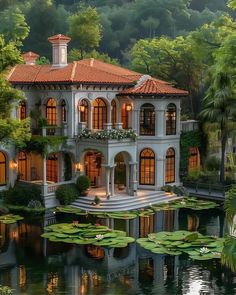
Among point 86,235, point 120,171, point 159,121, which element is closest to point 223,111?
point 159,121

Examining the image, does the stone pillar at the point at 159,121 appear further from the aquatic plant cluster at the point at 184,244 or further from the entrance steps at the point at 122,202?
the aquatic plant cluster at the point at 184,244

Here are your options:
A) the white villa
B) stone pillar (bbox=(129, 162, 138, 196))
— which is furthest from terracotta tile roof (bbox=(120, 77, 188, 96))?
stone pillar (bbox=(129, 162, 138, 196))

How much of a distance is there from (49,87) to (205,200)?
12.4 metres

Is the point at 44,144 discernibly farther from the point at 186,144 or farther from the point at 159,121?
the point at 186,144

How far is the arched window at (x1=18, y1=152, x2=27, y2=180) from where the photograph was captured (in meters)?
35.8

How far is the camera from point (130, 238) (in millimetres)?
25812

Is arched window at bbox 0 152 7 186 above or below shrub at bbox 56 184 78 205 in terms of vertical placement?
above

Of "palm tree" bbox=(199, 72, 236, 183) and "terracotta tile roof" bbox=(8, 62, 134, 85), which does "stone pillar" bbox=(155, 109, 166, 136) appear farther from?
"palm tree" bbox=(199, 72, 236, 183)

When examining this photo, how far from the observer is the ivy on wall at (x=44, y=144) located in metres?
33.0

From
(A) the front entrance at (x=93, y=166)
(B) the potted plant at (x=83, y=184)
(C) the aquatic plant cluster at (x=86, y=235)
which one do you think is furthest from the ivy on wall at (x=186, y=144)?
(C) the aquatic plant cluster at (x=86, y=235)

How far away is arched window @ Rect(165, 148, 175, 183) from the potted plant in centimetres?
618

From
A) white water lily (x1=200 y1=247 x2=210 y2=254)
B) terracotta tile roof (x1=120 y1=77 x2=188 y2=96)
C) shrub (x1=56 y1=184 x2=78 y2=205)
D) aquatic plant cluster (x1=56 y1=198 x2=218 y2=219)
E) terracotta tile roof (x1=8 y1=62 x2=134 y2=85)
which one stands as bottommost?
white water lily (x1=200 y1=247 x2=210 y2=254)

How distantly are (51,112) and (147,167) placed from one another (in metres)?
7.35

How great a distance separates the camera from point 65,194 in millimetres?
32781
